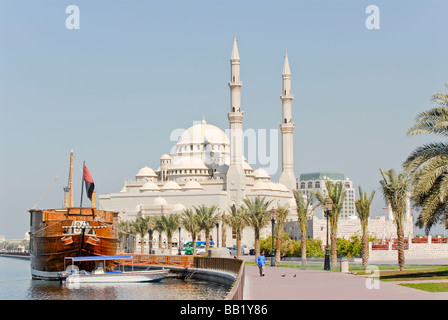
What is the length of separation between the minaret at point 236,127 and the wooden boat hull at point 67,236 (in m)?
37.5

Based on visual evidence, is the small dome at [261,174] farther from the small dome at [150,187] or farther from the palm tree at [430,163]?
the palm tree at [430,163]

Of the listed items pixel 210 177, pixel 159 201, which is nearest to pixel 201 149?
pixel 210 177

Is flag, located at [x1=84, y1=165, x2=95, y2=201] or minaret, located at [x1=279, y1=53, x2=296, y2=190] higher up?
minaret, located at [x1=279, y1=53, x2=296, y2=190]

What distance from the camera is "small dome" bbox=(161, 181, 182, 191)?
93.2 m

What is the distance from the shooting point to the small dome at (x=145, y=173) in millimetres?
102688

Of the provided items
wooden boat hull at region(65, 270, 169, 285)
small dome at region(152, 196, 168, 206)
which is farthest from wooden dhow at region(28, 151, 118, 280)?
small dome at region(152, 196, 168, 206)

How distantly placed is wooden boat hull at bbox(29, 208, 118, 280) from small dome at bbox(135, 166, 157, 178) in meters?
59.8

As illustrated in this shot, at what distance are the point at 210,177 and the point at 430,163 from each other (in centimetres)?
7422

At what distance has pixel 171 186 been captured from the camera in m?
93.5

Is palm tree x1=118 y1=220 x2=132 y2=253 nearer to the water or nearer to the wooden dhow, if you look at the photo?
the wooden dhow

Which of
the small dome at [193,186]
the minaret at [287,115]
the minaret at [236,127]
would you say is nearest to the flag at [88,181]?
the minaret at [236,127]
